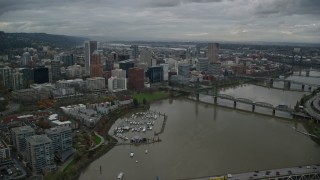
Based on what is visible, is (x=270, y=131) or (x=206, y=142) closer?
(x=206, y=142)

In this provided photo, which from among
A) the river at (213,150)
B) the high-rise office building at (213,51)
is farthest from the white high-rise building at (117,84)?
the high-rise office building at (213,51)

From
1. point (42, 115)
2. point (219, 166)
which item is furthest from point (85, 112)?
point (219, 166)

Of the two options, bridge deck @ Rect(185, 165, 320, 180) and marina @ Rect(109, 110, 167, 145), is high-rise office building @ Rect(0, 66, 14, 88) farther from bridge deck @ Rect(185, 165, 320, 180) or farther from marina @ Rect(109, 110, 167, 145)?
bridge deck @ Rect(185, 165, 320, 180)

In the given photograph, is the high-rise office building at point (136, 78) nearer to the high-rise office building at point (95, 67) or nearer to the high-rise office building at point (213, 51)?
the high-rise office building at point (95, 67)

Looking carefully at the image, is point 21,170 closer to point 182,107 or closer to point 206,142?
point 206,142

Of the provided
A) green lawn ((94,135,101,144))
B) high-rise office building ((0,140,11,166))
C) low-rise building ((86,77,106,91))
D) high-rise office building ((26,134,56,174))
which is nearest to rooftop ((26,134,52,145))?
high-rise office building ((26,134,56,174))
